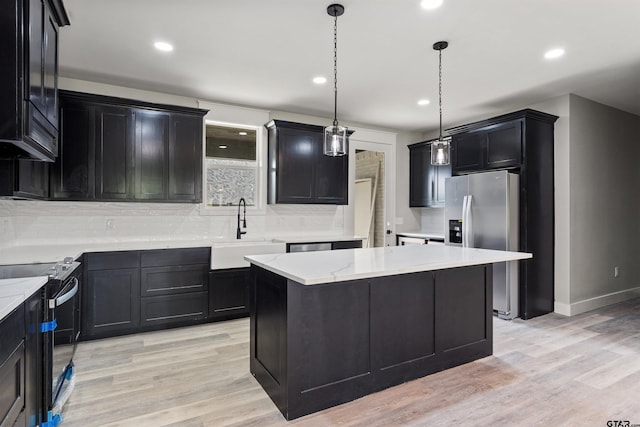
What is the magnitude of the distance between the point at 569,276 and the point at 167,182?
492cm

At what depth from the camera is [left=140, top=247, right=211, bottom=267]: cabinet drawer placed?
366 cm

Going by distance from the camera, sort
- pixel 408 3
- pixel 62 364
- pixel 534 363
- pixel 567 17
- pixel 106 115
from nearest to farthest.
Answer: pixel 62 364
pixel 408 3
pixel 567 17
pixel 534 363
pixel 106 115

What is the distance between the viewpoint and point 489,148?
4562 millimetres

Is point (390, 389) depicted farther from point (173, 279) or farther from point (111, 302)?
point (111, 302)

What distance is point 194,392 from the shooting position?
2.49 m

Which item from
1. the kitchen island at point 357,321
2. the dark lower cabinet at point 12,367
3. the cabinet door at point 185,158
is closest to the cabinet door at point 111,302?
the cabinet door at point 185,158

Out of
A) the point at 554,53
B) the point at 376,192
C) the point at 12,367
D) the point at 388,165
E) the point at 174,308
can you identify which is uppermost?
the point at 554,53

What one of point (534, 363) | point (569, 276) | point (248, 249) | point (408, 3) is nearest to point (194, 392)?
point (248, 249)

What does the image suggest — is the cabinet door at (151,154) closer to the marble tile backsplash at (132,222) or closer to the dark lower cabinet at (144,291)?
the marble tile backsplash at (132,222)

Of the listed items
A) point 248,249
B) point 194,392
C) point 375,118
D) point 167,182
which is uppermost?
point 375,118

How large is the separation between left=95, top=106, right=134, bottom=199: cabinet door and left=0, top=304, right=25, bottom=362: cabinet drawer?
2.37m

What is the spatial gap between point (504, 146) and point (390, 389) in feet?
10.9

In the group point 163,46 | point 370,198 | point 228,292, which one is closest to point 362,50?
point 163,46

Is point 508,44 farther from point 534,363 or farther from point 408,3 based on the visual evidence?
point 534,363
